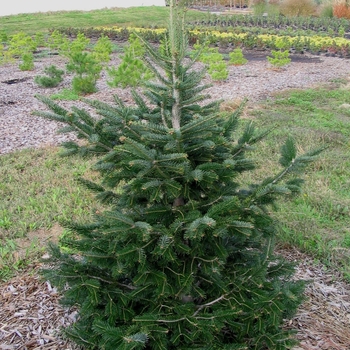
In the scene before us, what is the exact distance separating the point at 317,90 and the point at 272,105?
5.82 feet

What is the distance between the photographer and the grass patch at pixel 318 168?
349cm

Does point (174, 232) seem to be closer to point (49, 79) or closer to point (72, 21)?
point (49, 79)

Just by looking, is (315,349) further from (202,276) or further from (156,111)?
(156,111)

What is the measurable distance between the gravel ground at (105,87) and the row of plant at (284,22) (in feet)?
23.6

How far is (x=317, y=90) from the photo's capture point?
9.02 meters

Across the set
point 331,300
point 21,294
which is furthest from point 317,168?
point 21,294

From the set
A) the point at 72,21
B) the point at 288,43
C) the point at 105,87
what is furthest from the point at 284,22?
the point at 105,87

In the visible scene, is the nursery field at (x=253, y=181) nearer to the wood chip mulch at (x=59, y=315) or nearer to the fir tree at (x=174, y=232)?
the wood chip mulch at (x=59, y=315)

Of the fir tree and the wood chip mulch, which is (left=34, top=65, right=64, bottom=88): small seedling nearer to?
the wood chip mulch

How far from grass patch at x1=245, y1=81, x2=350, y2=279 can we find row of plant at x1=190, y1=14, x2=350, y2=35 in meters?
12.9

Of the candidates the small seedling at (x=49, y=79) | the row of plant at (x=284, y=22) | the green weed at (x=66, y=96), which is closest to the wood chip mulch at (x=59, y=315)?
the green weed at (x=66, y=96)

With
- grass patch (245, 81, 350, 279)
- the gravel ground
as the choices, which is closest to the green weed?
the gravel ground

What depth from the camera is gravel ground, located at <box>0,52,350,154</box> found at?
21.9ft

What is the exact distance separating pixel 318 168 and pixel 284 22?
19127 millimetres
